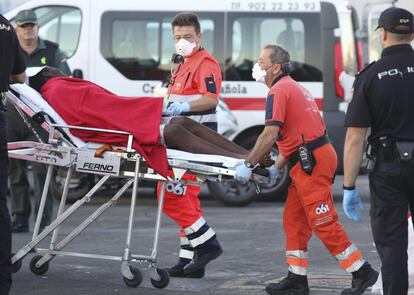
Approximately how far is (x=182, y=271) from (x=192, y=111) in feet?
3.91

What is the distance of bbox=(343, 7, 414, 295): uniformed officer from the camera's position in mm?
6527

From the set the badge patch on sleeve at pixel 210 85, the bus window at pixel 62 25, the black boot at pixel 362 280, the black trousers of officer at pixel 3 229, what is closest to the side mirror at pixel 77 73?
the bus window at pixel 62 25

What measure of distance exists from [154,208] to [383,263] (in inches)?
296

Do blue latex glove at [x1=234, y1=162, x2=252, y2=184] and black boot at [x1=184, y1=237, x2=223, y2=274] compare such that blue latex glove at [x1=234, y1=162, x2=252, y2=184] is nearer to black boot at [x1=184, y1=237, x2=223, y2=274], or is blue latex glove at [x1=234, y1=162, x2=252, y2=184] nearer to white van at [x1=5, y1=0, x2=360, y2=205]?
black boot at [x1=184, y1=237, x2=223, y2=274]

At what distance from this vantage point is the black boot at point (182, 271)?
8.70 meters

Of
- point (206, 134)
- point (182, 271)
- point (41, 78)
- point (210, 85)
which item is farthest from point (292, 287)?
point (41, 78)

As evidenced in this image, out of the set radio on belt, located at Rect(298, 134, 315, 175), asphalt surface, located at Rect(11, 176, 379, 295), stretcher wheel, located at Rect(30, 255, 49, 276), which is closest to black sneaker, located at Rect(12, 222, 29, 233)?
asphalt surface, located at Rect(11, 176, 379, 295)

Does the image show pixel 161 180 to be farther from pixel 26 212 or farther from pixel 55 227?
pixel 26 212

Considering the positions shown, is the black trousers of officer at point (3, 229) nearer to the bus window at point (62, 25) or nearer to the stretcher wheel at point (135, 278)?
the stretcher wheel at point (135, 278)

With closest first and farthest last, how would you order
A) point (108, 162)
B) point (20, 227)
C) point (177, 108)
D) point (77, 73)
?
point (108, 162), point (177, 108), point (20, 227), point (77, 73)

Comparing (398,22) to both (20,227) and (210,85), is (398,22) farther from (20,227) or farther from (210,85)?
(20,227)

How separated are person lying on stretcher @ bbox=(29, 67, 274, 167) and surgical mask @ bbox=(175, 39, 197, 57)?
0.71m

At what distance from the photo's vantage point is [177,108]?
333 inches

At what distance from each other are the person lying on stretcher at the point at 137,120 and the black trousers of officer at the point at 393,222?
5.05 feet
